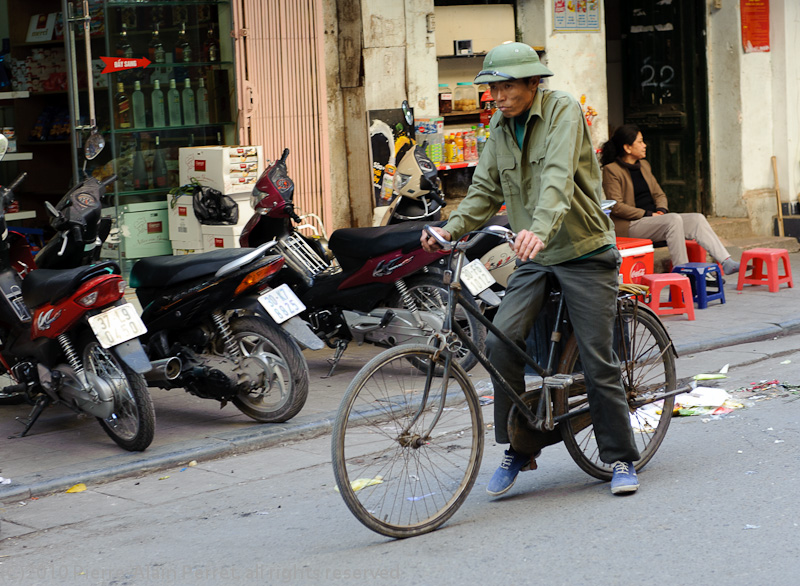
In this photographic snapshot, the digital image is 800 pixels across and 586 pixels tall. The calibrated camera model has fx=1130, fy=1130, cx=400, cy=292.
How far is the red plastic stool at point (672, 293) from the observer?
9.25 m

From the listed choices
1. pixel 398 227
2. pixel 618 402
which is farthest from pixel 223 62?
pixel 618 402

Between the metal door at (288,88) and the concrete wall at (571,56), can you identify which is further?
the concrete wall at (571,56)

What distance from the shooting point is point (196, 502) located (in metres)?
5.16

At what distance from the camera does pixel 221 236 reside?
A: 8.55m

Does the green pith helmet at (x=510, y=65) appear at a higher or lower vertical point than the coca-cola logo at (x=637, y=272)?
higher

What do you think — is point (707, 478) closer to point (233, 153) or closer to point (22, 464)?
point (22, 464)

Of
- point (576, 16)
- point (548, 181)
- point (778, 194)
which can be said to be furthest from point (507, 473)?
point (778, 194)

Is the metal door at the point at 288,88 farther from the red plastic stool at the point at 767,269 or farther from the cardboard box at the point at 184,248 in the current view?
the red plastic stool at the point at 767,269

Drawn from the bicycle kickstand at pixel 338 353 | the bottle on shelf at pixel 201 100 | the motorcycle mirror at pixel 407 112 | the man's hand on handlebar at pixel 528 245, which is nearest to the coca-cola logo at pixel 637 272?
the motorcycle mirror at pixel 407 112

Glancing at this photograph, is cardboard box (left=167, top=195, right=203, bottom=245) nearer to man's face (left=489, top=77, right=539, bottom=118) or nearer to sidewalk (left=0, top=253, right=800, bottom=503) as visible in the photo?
sidewalk (left=0, top=253, right=800, bottom=503)

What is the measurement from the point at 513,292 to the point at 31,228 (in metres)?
5.68

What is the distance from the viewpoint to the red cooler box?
9.40 metres

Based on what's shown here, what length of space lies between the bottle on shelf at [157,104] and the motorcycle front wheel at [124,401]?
3.51m

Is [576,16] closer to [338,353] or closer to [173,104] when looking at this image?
[173,104]
